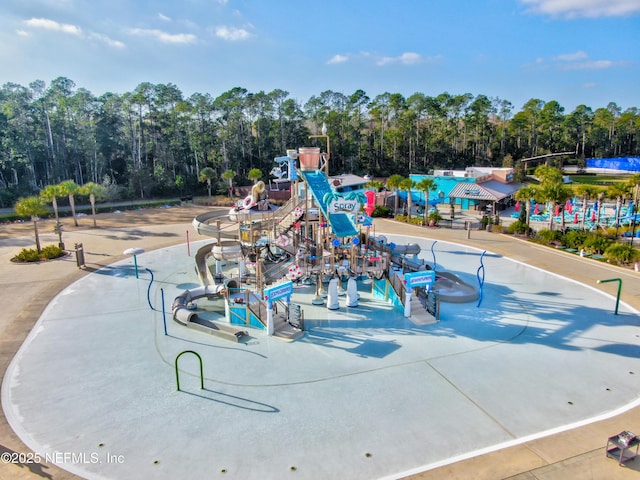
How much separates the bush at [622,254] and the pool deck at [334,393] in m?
6.29

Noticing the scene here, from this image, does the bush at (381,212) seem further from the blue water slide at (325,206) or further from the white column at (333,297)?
the white column at (333,297)

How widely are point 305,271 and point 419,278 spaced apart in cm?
609

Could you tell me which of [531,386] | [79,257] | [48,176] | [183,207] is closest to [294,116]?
[183,207]

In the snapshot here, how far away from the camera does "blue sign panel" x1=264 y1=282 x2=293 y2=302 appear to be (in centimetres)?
1820

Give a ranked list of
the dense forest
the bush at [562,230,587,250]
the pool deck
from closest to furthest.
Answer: the pool deck, the bush at [562,230,587,250], the dense forest

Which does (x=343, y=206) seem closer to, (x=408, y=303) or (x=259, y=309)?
(x=408, y=303)

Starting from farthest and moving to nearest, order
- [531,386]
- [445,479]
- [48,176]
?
[48,176] < [531,386] < [445,479]

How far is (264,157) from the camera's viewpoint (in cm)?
7838

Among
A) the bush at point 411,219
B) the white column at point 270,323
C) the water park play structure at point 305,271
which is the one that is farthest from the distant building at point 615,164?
the white column at point 270,323

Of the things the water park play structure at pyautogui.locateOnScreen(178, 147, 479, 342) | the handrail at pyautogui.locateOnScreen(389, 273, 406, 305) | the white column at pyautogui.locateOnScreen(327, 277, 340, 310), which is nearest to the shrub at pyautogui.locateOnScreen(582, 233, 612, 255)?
the water park play structure at pyautogui.locateOnScreen(178, 147, 479, 342)

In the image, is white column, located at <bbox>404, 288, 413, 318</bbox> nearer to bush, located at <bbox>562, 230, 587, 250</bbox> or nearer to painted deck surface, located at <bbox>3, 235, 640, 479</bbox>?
painted deck surface, located at <bbox>3, 235, 640, 479</bbox>

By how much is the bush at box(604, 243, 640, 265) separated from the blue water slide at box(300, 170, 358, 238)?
19373mm

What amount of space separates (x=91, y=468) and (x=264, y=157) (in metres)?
70.5

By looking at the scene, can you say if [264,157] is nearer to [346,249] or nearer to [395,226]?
[395,226]
